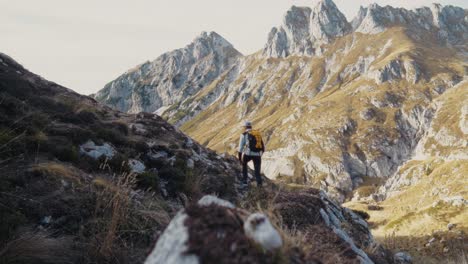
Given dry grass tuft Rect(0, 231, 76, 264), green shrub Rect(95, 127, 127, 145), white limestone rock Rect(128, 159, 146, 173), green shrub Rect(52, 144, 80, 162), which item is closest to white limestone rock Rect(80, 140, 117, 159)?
white limestone rock Rect(128, 159, 146, 173)

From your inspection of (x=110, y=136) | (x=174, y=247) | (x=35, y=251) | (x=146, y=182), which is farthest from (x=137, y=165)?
(x=174, y=247)

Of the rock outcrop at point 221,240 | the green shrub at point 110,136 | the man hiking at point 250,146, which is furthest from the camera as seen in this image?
the man hiking at point 250,146

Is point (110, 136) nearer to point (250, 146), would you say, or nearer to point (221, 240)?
point (250, 146)

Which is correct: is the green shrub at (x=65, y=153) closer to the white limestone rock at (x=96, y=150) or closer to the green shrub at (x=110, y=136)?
the white limestone rock at (x=96, y=150)

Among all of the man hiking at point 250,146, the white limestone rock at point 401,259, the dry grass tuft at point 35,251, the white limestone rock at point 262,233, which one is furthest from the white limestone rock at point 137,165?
the white limestone rock at point 262,233

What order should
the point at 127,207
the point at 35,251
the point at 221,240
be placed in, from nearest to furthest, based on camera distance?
the point at 221,240 < the point at 35,251 < the point at 127,207

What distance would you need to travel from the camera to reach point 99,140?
591 inches

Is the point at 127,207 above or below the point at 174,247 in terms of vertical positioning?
below

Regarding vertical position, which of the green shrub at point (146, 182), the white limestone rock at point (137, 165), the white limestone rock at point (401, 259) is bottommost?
the white limestone rock at point (401, 259)

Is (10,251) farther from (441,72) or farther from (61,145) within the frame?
(441,72)

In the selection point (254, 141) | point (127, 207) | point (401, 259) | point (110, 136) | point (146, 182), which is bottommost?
point (401, 259)

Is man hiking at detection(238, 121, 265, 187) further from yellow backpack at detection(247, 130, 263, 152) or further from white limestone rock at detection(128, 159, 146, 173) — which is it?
white limestone rock at detection(128, 159, 146, 173)

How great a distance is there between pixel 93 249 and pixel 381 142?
17699 cm

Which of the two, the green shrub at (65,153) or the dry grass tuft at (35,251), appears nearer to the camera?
the dry grass tuft at (35,251)
